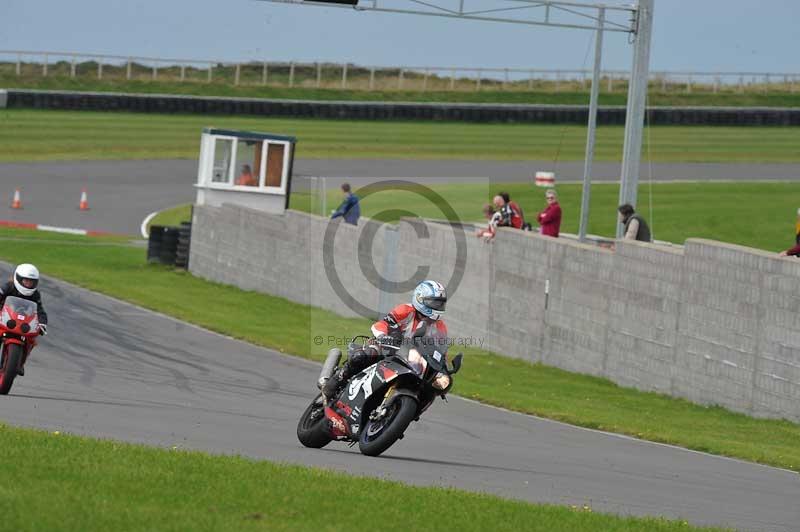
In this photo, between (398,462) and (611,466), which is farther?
(611,466)

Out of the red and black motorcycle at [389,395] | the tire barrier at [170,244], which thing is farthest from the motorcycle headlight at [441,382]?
the tire barrier at [170,244]

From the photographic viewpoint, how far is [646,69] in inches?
976

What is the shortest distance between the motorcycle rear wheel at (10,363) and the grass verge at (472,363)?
249 inches

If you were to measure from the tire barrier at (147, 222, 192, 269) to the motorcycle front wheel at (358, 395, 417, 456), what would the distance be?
22491mm

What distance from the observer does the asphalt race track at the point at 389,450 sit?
11.0 m

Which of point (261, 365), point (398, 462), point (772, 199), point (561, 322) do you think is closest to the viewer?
point (398, 462)

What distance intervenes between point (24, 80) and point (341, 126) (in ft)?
48.3

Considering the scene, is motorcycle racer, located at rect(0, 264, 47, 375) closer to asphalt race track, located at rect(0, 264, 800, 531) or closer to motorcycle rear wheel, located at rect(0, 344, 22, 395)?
motorcycle rear wheel, located at rect(0, 344, 22, 395)

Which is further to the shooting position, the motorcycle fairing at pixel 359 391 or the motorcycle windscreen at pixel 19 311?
the motorcycle windscreen at pixel 19 311

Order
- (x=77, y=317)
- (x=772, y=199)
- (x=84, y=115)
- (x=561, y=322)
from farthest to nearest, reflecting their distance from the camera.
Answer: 1. (x=84, y=115)
2. (x=772, y=199)
3. (x=77, y=317)
4. (x=561, y=322)

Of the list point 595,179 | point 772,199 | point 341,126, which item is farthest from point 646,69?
point 341,126

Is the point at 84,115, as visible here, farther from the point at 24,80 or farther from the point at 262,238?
the point at 262,238

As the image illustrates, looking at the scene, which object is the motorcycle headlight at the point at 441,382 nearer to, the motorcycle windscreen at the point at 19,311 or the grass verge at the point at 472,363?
the grass verge at the point at 472,363

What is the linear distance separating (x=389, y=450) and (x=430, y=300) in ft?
6.42
